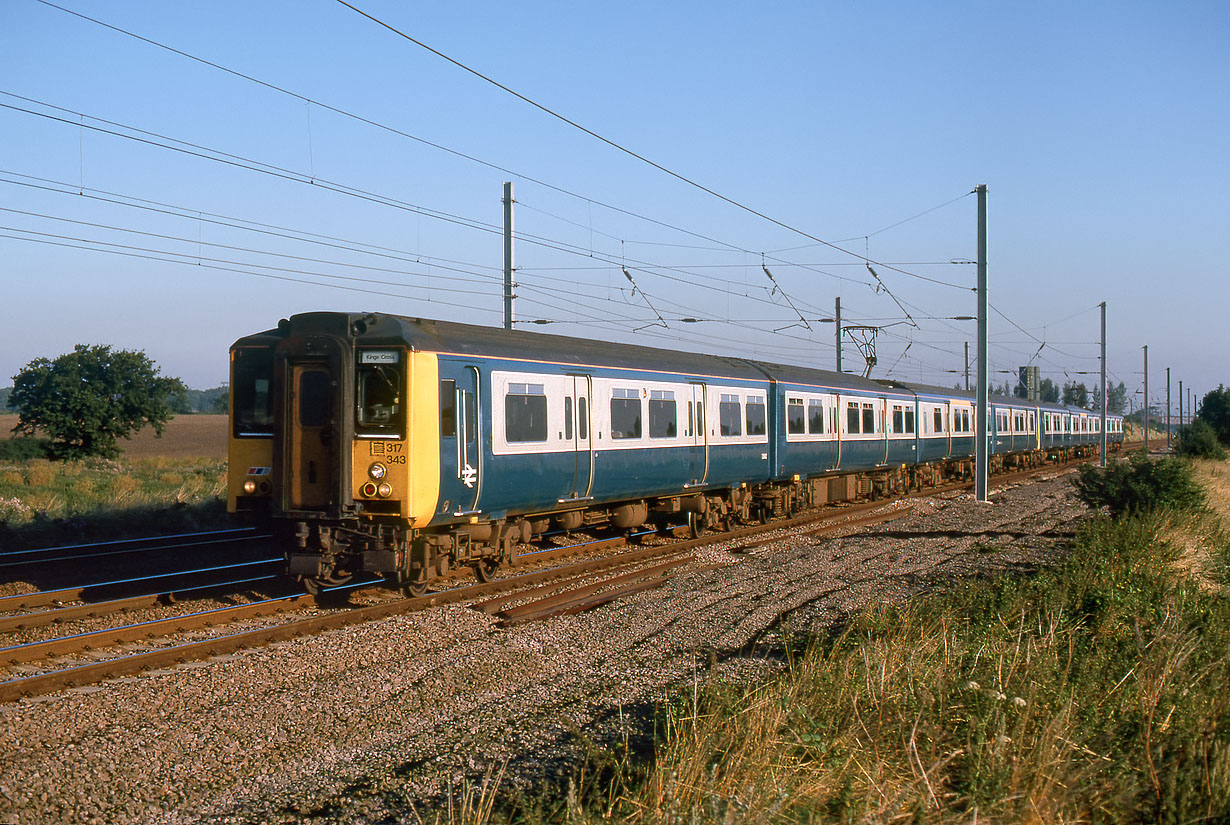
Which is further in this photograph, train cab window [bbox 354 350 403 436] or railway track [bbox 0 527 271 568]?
railway track [bbox 0 527 271 568]

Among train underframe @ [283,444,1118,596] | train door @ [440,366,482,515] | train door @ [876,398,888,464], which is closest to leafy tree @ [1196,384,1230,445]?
train door @ [876,398,888,464]

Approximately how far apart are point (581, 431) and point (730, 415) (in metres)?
4.86

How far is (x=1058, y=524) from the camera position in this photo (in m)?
19.2

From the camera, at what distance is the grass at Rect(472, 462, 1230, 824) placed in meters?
4.74

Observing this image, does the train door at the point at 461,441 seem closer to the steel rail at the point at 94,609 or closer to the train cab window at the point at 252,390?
the train cab window at the point at 252,390

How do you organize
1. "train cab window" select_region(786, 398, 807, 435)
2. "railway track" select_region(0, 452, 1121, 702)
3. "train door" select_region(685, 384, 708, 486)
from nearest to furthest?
"railway track" select_region(0, 452, 1121, 702), "train door" select_region(685, 384, 708, 486), "train cab window" select_region(786, 398, 807, 435)

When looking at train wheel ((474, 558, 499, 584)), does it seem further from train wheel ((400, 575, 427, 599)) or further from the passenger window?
the passenger window

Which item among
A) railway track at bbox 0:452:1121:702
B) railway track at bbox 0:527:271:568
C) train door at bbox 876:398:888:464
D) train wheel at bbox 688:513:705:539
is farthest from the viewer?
train door at bbox 876:398:888:464

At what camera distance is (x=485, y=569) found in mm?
12461

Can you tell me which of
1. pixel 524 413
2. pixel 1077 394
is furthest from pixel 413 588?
pixel 1077 394

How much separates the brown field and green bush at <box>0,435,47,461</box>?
354 cm

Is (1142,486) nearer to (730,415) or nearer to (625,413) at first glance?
(730,415)

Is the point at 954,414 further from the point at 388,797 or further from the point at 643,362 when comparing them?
the point at 388,797

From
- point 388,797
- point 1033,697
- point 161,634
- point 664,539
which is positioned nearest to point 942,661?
point 1033,697
